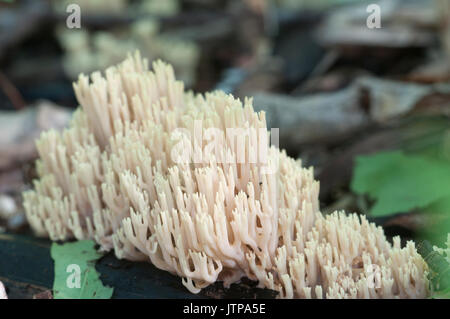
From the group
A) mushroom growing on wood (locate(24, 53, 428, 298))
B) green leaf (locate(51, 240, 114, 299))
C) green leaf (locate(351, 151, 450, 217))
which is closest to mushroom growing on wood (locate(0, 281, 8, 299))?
green leaf (locate(51, 240, 114, 299))

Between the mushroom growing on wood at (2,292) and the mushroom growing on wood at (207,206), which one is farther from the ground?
the mushroom growing on wood at (207,206)

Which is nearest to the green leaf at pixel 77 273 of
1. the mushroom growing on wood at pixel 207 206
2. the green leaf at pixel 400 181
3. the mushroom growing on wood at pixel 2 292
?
the mushroom growing on wood at pixel 207 206

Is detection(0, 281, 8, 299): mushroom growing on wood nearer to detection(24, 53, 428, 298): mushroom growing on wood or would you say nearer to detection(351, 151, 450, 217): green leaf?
detection(24, 53, 428, 298): mushroom growing on wood

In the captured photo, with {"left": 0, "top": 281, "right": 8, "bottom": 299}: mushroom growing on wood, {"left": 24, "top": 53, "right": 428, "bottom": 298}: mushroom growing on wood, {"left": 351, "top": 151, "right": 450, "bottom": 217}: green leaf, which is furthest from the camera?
{"left": 351, "top": 151, "right": 450, "bottom": 217}: green leaf

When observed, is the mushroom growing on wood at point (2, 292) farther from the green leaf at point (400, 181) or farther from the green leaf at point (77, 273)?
the green leaf at point (400, 181)

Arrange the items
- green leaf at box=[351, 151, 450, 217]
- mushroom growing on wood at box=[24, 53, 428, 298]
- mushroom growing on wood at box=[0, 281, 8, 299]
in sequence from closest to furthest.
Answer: mushroom growing on wood at box=[24, 53, 428, 298] → mushroom growing on wood at box=[0, 281, 8, 299] → green leaf at box=[351, 151, 450, 217]

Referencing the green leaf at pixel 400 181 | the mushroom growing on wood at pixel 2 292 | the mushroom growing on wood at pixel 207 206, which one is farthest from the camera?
the green leaf at pixel 400 181
